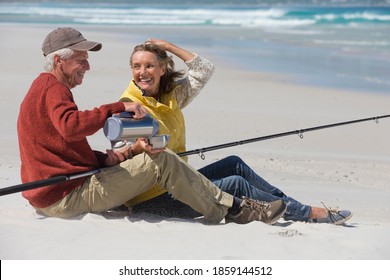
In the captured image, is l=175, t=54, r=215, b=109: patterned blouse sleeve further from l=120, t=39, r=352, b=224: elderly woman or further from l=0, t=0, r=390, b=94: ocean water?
l=0, t=0, r=390, b=94: ocean water

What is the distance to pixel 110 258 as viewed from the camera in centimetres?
405

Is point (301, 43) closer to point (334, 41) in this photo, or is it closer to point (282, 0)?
point (334, 41)

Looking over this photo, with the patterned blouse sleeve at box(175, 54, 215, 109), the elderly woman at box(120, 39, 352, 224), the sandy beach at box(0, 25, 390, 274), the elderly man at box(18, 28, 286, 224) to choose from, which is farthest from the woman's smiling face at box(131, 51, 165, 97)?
the sandy beach at box(0, 25, 390, 274)

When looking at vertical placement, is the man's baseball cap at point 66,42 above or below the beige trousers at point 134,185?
above

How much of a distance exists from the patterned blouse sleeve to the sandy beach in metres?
0.84

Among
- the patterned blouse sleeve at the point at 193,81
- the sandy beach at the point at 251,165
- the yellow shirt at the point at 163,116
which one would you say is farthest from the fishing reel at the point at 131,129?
the patterned blouse sleeve at the point at 193,81

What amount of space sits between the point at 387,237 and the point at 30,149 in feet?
6.60

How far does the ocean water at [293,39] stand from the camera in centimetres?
1509

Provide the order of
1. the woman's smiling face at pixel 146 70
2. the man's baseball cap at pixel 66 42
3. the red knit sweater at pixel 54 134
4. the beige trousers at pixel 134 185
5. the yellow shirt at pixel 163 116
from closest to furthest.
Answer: the red knit sweater at pixel 54 134
the man's baseball cap at pixel 66 42
the beige trousers at pixel 134 185
the yellow shirt at pixel 163 116
the woman's smiling face at pixel 146 70

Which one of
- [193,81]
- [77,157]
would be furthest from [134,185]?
[193,81]

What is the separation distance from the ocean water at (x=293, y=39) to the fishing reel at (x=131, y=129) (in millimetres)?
8900

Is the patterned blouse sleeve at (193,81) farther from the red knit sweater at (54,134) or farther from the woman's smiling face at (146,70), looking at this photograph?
the red knit sweater at (54,134)
